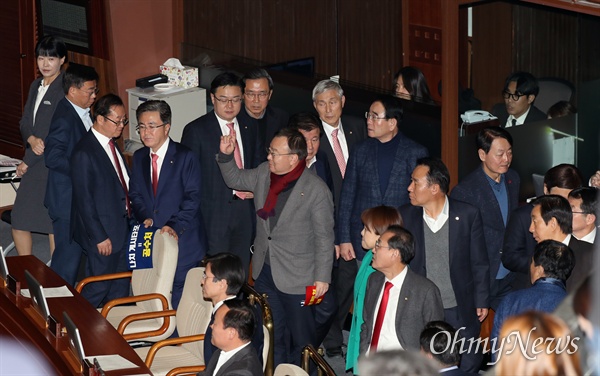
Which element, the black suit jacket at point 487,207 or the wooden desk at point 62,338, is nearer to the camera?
the wooden desk at point 62,338

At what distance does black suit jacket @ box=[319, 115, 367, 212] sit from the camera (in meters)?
6.48

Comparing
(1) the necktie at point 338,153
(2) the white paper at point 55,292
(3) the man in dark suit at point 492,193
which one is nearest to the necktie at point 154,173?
(2) the white paper at point 55,292

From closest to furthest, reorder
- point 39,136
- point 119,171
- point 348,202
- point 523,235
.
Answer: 1. point 523,235
2. point 348,202
3. point 119,171
4. point 39,136

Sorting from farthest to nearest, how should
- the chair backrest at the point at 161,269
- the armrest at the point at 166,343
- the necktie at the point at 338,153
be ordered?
the necktie at the point at 338,153
the chair backrest at the point at 161,269
the armrest at the point at 166,343

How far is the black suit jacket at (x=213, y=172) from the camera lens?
21.5 feet

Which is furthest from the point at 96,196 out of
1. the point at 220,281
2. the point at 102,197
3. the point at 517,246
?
the point at 517,246

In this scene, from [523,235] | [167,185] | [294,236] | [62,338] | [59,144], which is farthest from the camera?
[59,144]

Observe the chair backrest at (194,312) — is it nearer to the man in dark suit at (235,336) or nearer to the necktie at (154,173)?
the man in dark suit at (235,336)

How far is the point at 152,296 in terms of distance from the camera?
5.70 m

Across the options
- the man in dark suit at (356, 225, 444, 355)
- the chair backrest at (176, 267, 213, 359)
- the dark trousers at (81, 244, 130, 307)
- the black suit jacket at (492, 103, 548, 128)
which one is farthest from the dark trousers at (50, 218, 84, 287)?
the black suit jacket at (492, 103, 548, 128)

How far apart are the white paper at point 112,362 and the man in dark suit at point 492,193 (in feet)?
7.09

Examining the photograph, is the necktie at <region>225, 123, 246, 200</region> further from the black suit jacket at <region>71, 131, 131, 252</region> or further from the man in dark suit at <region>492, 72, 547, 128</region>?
the man in dark suit at <region>492, 72, 547, 128</region>

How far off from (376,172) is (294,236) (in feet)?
2.46

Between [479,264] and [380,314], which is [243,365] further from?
[479,264]
